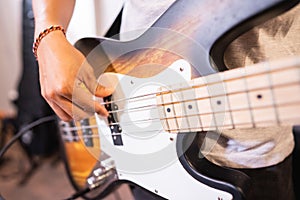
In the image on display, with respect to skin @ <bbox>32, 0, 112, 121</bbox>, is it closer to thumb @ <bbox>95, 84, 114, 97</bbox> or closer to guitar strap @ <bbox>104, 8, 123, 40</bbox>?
thumb @ <bbox>95, 84, 114, 97</bbox>

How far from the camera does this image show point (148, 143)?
1.65ft

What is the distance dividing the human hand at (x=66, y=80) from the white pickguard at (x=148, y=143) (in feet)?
0.10

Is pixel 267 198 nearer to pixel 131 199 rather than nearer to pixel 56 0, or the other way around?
pixel 131 199

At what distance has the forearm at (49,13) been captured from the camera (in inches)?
21.3

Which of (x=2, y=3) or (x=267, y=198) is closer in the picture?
(x=267, y=198)

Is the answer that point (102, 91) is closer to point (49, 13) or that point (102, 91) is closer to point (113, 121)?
point (113, 121)

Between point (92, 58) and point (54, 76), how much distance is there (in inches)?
3.7

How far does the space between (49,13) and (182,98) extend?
0.93 feet

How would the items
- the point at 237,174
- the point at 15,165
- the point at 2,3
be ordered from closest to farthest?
the point at 237,174, the point at 15,165, the point at 2,3

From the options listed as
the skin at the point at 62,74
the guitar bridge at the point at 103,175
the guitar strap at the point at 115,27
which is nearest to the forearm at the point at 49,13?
the skin at the point at 62,74

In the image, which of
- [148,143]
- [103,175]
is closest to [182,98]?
[148,143]

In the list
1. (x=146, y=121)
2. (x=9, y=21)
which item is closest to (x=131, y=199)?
(x=146, y=121)

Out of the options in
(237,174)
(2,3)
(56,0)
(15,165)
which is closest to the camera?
(237,174)

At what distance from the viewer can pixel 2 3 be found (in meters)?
1.59
